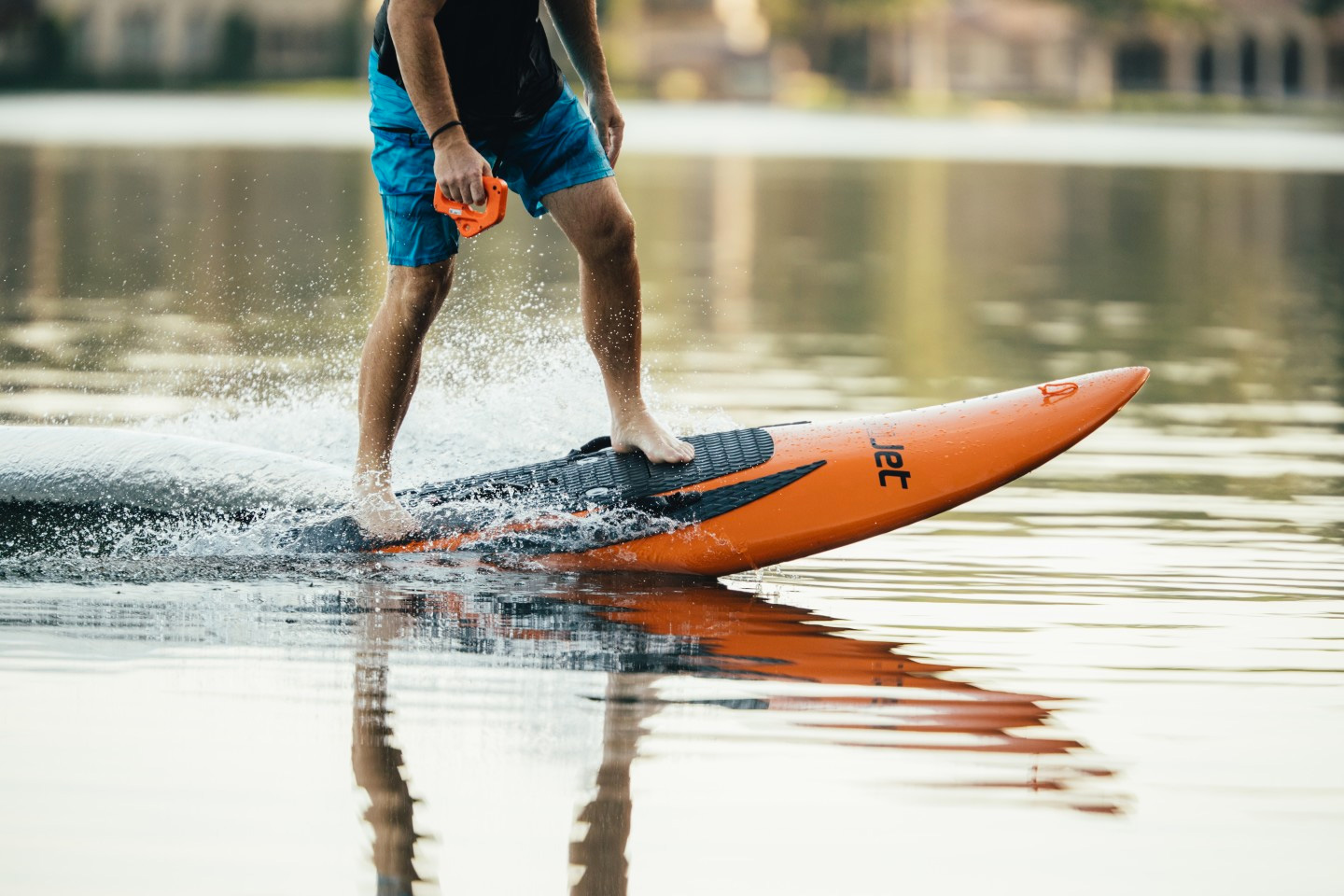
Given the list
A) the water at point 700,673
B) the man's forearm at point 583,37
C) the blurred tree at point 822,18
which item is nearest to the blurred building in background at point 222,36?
the blurred tree at point 822,18

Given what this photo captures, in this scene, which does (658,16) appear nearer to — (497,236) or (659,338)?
(497,236)

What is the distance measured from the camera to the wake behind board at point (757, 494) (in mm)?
5594

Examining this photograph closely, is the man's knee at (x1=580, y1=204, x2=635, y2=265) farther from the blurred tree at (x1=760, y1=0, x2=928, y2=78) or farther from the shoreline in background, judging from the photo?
the blurred tree at (x1=760, y1=0, x2=928, y2=78)

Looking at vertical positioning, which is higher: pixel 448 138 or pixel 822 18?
pixel 822 18

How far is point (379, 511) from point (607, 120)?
1.26 metres

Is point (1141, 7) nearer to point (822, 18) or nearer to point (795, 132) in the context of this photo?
point (822, 18)

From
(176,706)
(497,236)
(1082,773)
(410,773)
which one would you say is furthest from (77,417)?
(497,236)

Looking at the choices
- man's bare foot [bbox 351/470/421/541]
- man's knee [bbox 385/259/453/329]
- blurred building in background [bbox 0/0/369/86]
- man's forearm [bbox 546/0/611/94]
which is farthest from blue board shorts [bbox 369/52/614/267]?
blurred building in background [bbox 0/0/369/86]

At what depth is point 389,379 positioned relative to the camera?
18.2ft

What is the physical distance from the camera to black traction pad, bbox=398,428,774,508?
222 inches

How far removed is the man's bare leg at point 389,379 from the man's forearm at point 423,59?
1.38ft

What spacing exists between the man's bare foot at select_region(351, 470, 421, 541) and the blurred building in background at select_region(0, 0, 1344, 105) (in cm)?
6962

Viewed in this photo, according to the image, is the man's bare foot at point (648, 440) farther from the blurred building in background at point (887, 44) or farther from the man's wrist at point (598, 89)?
the blurred building in background at point (887, 44)

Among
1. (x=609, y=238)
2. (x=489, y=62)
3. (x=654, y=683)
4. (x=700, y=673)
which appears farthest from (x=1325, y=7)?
(x=654, y=683)
